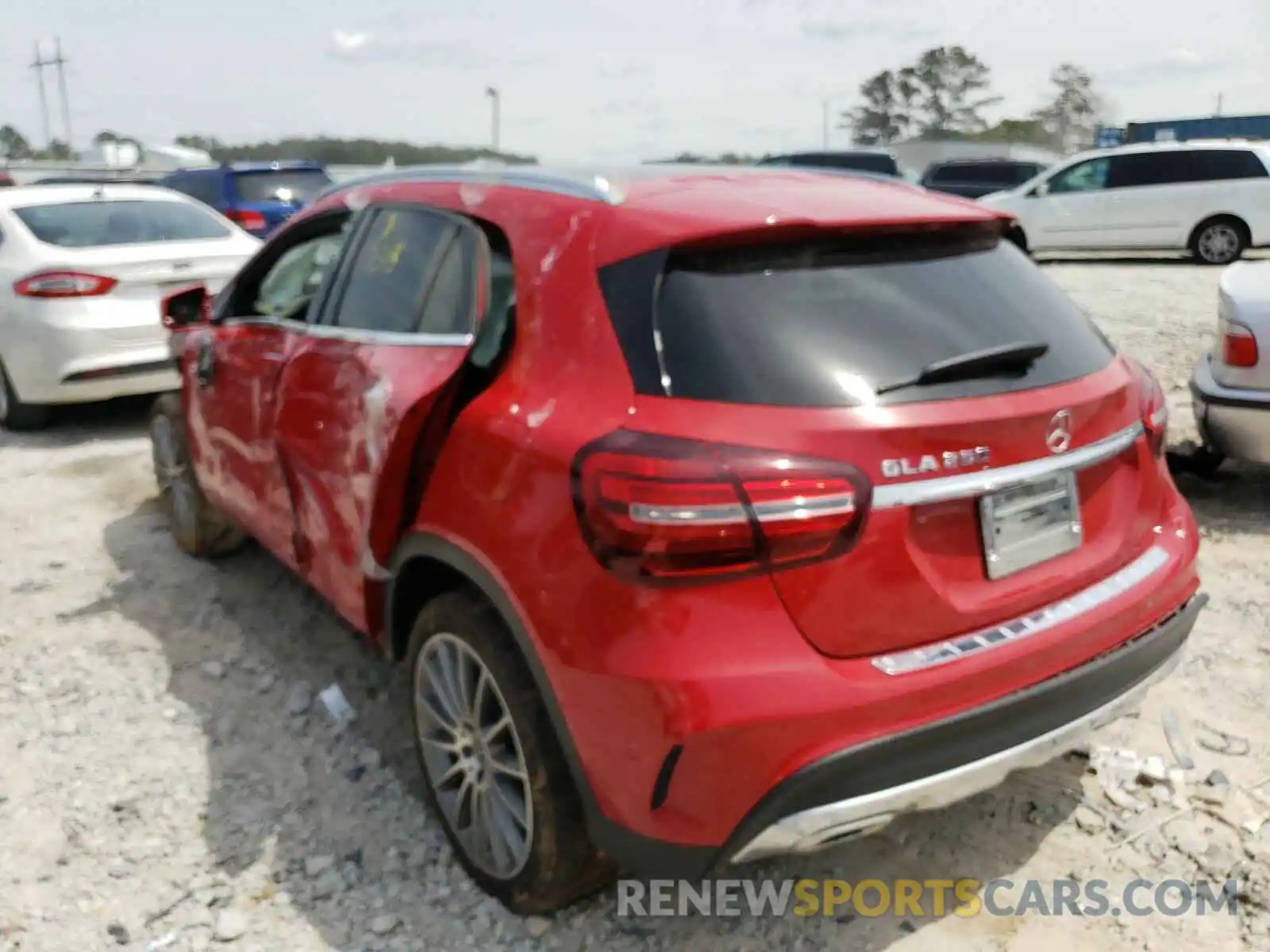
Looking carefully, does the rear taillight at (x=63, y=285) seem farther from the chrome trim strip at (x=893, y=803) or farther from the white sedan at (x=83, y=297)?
the chrome trim strip at (x=893, y=803)

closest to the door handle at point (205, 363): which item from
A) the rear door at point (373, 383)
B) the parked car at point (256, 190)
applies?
the rear door at point (373, 383)

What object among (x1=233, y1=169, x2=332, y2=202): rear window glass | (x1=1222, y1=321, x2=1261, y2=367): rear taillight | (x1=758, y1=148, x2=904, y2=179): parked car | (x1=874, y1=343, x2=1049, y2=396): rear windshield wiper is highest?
(x1=758, y1=148, x2=904, y2=179): parked car

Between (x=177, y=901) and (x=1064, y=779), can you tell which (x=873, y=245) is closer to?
(x=1064, y=779)

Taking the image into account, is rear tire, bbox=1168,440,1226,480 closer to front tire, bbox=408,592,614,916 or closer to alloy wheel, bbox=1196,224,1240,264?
front tire, bbox=408,592,614,916

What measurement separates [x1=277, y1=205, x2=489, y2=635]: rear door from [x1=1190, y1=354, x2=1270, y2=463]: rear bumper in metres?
3.67

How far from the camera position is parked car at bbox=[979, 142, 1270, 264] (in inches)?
592

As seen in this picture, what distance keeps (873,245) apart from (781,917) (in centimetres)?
158

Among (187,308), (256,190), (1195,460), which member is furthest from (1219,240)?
(187,308)

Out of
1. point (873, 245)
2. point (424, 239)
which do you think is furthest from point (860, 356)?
point (424, 239)

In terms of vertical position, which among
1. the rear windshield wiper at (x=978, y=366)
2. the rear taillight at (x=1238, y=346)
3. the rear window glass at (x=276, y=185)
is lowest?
the rear taillight at (x=1238, y=346)

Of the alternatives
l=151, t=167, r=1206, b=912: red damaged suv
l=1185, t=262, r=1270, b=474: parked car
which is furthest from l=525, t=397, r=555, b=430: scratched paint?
l=1185, t=262, r=1270, b=474: parked car

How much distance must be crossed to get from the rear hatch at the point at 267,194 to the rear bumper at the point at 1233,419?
1045cm

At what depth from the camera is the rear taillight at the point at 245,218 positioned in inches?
499

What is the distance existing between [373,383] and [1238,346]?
383 centimetres
